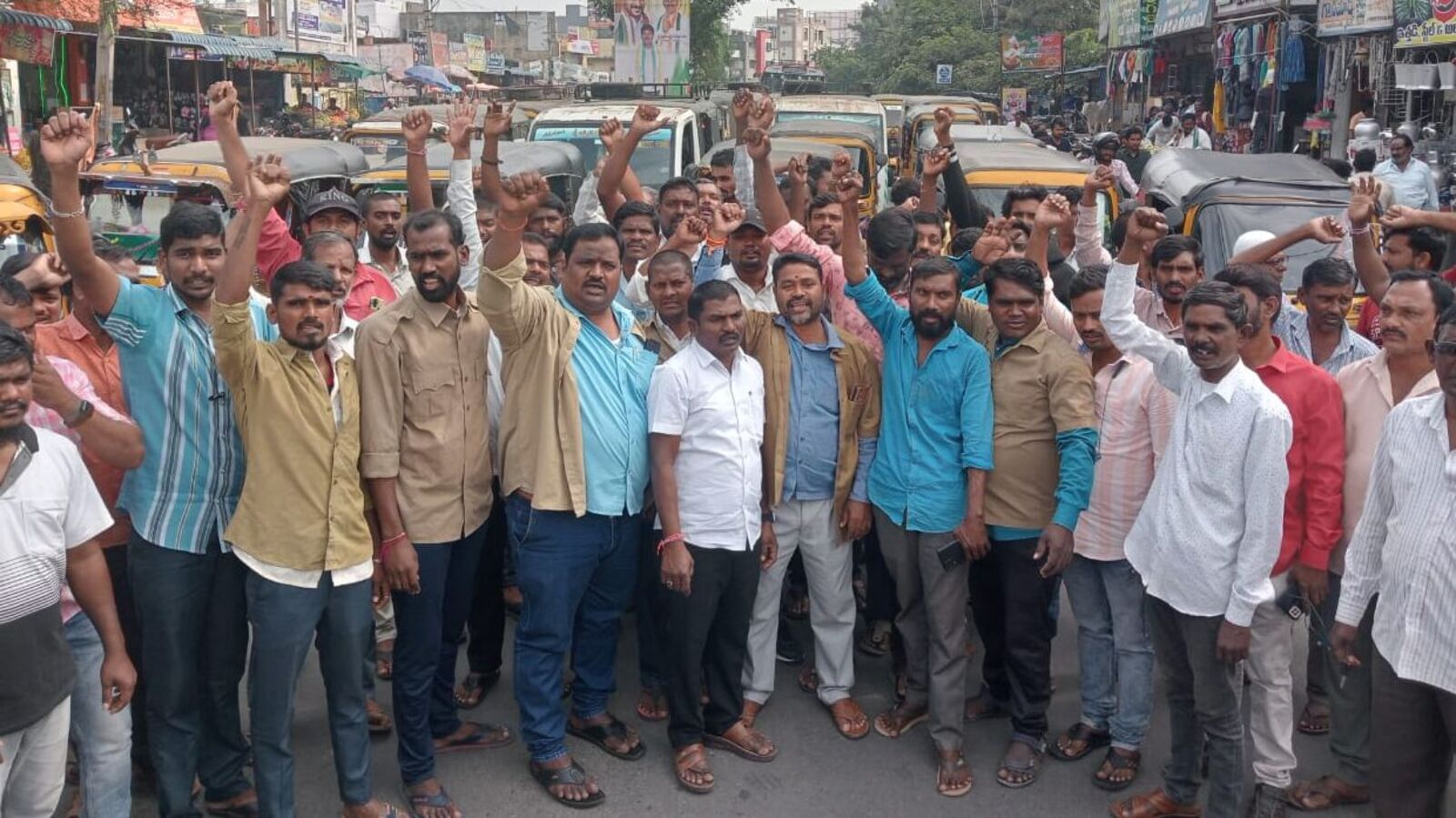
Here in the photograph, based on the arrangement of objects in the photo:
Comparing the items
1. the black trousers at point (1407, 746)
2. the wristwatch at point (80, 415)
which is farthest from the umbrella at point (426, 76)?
the black trousers at point (1407, 746)

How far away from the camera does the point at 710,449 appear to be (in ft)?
13.1

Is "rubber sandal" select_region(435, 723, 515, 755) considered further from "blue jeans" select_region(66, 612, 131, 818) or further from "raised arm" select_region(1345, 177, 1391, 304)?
"raised arm" select_region(1345, 177, 1391, 304)

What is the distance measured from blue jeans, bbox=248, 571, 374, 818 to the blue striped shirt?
24 centimetres

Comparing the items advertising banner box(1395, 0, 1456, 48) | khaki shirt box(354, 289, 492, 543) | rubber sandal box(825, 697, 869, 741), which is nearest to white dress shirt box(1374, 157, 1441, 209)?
advertising banner box(1395, 0, 1456, 48)

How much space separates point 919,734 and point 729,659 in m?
0.75

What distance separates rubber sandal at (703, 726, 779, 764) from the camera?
424 centimetres

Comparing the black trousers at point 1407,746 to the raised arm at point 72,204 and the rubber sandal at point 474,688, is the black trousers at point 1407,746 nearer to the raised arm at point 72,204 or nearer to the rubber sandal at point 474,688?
the rubber sandal at point 474,688

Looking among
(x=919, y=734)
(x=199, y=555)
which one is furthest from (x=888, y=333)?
(x=199, y=555)

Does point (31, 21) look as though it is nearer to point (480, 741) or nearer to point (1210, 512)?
point (480, 741)

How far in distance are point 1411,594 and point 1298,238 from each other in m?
1.72

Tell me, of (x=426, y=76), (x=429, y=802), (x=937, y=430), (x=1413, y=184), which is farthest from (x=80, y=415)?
(x=426, y=76)

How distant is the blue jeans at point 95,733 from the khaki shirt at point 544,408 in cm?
125

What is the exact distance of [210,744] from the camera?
3.77 meters

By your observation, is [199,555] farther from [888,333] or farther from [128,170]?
[128,170]
